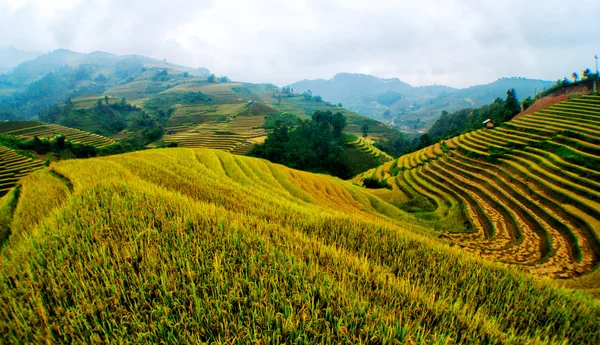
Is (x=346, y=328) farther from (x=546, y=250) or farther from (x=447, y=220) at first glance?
(x=447, y=220)

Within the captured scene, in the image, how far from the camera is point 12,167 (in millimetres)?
25531

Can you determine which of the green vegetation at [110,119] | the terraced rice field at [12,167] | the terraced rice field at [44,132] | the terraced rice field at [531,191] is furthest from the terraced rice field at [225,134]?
the terraced rice field at [531,191]

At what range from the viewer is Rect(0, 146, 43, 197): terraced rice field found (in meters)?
22.6

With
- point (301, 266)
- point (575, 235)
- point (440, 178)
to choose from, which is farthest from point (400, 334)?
point (440, 178)

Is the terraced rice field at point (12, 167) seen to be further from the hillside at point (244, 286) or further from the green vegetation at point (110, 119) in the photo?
the hillside at point (244, 286)

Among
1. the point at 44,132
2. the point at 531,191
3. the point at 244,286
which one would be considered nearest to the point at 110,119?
the point at 44,132

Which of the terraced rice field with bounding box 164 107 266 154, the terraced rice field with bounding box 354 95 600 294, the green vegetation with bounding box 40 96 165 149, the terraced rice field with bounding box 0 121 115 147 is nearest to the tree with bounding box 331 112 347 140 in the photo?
the terraced rice field with bounding box 164 107 266 154

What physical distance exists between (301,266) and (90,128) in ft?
305

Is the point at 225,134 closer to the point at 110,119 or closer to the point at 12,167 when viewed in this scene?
the point at 12,167

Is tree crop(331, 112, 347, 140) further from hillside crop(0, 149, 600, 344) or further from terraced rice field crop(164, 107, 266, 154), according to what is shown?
hillside crop(0, 149, 600, 344)

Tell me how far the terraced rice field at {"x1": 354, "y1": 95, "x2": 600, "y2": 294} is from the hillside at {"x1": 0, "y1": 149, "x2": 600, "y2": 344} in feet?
5.63

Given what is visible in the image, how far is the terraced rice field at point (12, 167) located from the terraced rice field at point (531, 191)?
35.3 m

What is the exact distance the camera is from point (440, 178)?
17422 mm

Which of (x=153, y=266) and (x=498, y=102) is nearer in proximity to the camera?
(x=153, y=266)
